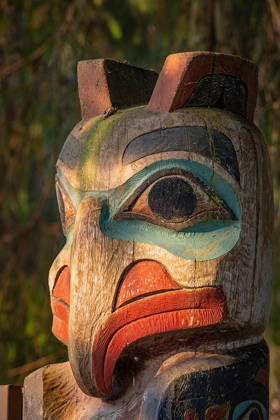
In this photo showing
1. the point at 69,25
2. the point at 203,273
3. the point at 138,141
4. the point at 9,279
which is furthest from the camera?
the point at 9,279

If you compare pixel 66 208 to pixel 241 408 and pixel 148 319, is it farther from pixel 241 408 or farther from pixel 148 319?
pixel 241 408

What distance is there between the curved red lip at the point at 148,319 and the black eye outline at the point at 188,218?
0.20 m

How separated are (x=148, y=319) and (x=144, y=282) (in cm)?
10

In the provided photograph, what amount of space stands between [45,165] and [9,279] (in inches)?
29.6

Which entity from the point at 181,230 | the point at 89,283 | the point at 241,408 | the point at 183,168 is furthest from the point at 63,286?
the point at 241,408

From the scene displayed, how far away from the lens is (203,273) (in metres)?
1.77

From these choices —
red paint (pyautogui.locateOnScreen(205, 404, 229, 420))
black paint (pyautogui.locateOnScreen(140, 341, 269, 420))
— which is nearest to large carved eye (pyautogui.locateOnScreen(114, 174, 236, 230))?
black paint (pyautogui.locateOnScreen(140, 341, 269, 420))

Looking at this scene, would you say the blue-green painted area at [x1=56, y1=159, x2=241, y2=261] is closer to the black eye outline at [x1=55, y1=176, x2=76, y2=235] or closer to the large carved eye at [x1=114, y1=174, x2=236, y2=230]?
the large carved eye at [x1=114, y1=174, x2=236, y2=230]

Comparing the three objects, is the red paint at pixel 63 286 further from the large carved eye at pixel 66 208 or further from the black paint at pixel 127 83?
the black paint at pixel 127 83

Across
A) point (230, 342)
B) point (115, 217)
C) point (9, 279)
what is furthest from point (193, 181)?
point (9, 279)

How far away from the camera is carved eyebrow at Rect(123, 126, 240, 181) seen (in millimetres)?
1854

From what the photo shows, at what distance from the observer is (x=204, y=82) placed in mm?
1964

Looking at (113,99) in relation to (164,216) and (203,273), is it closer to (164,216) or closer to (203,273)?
(164,216)

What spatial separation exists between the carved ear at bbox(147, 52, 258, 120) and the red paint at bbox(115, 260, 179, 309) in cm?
49
